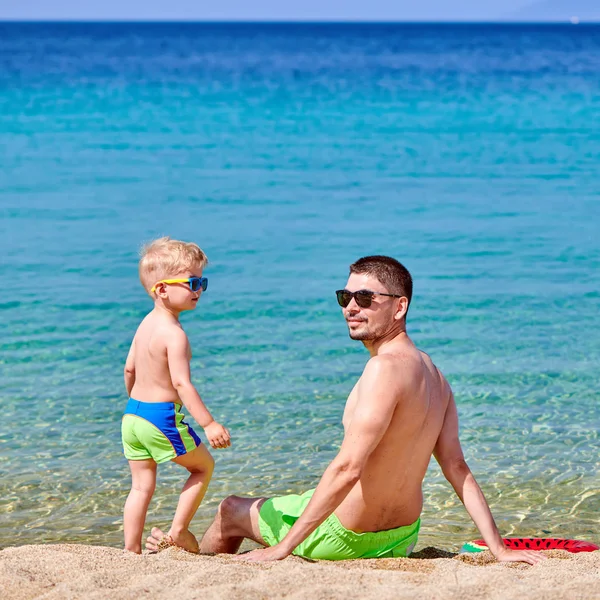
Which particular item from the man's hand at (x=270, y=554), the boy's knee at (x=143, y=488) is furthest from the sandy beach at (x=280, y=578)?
the boy's knee at (x=143, y=488)

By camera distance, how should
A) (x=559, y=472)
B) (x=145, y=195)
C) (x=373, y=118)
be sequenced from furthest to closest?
1. (x=373, y=118)
2. (x=145, y=195)
3. (x=559, y=472)

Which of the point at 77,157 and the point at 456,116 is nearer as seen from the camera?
the point at 77,157

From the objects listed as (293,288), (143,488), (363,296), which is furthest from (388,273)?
(293,288)

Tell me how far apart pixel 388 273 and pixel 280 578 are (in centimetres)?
130

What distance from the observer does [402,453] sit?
404 centimetres

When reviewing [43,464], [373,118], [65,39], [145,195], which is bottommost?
[43,464]

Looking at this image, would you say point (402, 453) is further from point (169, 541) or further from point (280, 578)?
point (169, 541)

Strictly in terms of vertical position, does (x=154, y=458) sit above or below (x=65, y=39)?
below

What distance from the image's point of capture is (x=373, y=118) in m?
28.3

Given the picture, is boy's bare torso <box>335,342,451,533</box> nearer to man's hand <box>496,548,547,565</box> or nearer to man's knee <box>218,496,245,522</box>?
man's hand <box>496,548,547,565</box>

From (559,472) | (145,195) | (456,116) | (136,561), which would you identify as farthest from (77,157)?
(136,561)

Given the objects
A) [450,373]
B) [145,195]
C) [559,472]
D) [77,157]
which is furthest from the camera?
[77,157]

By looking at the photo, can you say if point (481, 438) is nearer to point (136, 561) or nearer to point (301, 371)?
point (301, 371)

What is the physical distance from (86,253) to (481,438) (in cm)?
681
